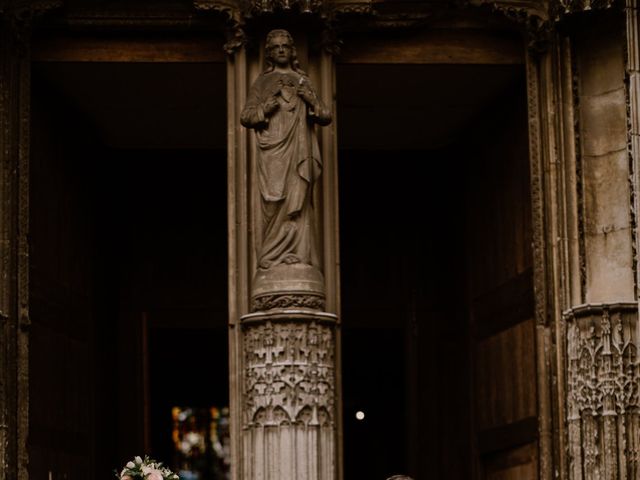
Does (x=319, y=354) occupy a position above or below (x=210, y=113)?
below

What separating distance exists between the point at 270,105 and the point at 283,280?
5.39 ft

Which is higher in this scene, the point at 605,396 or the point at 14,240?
the point at 14,240

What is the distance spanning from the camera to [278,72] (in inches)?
678

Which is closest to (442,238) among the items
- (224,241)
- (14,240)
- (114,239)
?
(224,241)

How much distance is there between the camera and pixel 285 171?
1691 centimetres

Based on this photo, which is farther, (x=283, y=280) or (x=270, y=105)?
(x=270, y=105)

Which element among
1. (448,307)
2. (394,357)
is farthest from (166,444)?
A: (448,307)

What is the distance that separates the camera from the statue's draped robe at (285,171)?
664 inches

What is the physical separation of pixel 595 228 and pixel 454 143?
4.99 metres

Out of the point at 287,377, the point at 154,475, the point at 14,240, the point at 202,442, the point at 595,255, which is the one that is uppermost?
the point at 202,442

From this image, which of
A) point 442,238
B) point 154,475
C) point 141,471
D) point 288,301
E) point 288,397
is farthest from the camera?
point 442,238

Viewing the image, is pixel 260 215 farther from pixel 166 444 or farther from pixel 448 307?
pixel 166 444

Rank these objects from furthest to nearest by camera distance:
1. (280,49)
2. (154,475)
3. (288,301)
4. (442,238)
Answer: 1. (442,238)
2. (280,49)
3. (288,301)
4. (154,475)

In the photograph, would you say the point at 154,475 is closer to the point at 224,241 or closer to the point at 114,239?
the point at 114,239
